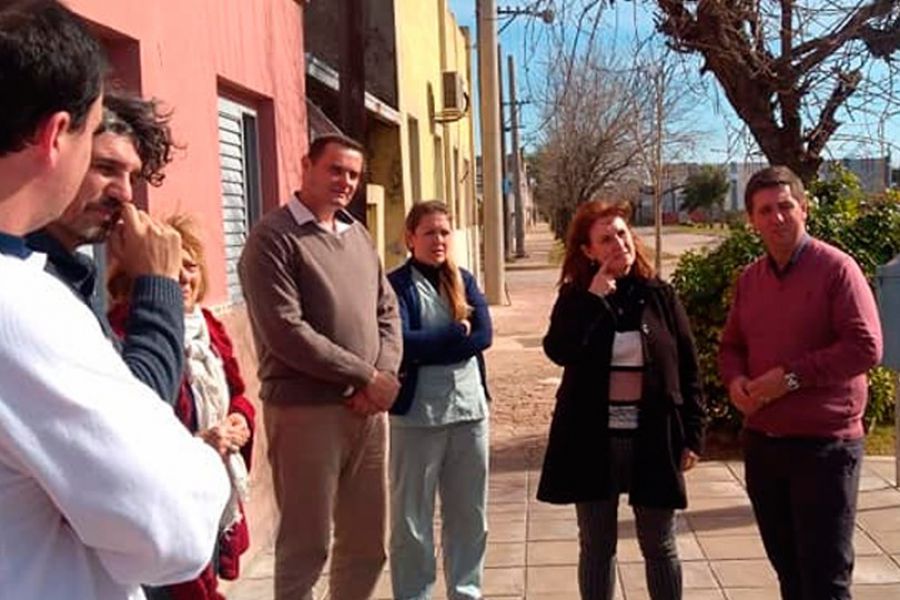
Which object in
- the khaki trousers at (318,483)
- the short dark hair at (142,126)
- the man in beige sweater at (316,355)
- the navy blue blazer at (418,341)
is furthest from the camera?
the navy blue blazer at (418,341)

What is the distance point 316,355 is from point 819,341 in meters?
1.80

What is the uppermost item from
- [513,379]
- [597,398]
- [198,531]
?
[198,531]

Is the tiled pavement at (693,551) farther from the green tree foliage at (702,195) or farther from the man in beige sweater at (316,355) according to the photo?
the green tree foliage at (702,195)

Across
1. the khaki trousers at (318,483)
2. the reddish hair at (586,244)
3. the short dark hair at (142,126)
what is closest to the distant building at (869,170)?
the reddish hair at (586,244)

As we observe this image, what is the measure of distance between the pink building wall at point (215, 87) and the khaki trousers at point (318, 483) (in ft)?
3.55

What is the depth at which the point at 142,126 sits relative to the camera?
2.50m

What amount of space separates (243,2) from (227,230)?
4.19 feet

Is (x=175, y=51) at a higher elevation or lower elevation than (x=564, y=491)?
higher

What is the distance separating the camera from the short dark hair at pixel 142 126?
241 cm

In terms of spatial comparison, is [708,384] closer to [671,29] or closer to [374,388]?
[671,29]

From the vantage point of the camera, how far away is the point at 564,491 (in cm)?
425

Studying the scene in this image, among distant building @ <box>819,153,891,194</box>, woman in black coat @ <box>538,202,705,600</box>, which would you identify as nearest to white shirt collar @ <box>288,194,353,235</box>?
woman in black coat @ <box>538,202,705,600</box>

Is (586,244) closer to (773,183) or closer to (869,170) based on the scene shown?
(773,183)

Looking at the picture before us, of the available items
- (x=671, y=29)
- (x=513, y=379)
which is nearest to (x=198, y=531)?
(x=671, y=29)
